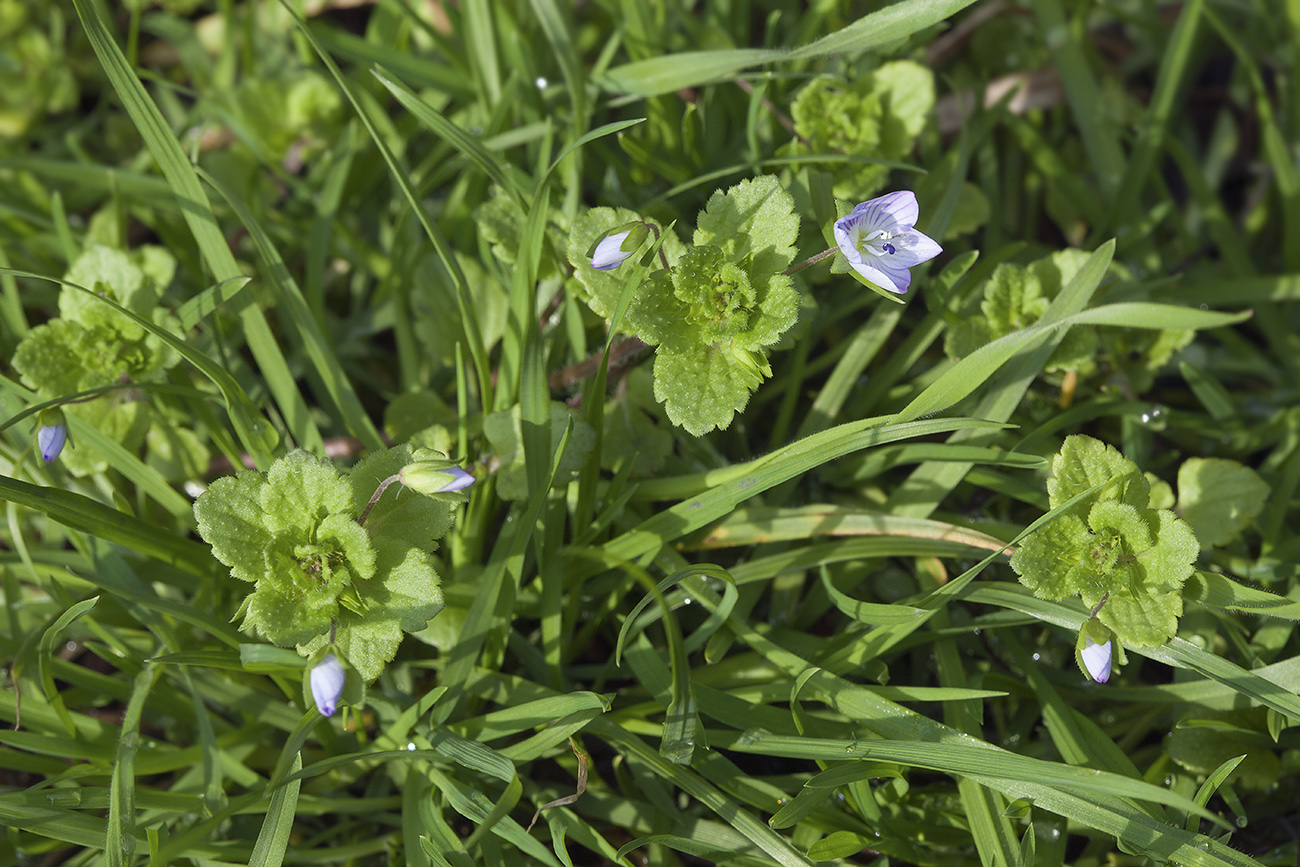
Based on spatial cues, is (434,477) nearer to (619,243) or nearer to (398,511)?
(398,511)

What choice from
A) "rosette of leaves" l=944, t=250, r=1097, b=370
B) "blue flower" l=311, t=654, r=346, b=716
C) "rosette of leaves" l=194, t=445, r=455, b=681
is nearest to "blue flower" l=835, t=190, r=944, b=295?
"rosette of leaves" l=944, t=250, r=1097, b=370

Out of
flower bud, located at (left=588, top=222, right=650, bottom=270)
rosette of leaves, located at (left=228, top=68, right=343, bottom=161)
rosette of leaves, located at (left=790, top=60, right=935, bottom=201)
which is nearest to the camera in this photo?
flower bud, located at (left=588, top=222, right=650, bottom=270)

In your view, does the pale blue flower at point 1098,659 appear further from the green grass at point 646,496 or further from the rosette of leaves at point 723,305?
the rosette of leaves at point 723,305

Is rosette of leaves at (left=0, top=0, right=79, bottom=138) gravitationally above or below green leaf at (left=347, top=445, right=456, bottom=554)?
above

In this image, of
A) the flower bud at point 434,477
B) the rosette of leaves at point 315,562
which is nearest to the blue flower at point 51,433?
the rosette of leaves at point 315,562

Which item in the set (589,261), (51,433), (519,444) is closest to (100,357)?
(51,433)

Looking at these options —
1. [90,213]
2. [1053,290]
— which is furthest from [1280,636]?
[90,213]

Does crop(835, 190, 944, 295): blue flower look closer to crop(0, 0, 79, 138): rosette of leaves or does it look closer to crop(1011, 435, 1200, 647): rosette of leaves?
crop(1011, 435, 1200, 647): rosette of leaves
